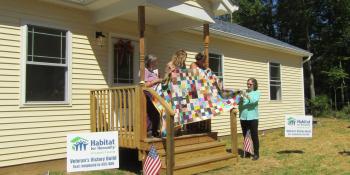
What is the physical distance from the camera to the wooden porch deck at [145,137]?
22.3 ft

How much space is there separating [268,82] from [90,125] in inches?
318

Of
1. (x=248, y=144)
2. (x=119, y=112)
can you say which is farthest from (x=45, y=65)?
(x=248, y=144)

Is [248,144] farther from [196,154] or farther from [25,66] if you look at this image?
[25,66]

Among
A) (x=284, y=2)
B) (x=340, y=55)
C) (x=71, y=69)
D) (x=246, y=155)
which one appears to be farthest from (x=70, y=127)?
(x=284, y=2)

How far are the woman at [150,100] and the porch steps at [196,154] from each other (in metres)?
0.46

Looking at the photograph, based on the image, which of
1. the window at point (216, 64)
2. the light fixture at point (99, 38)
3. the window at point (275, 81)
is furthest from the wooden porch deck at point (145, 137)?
the window at point (275, 81)

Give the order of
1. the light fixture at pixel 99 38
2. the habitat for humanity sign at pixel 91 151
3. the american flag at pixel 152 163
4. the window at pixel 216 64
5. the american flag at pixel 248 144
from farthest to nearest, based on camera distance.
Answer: the window at pixel 216 64, the american flag at pixel 248 144, the light fixture at pixel 99 38, the american flag at pixel 152 163, the habitat for humanity sign at pixel 91 151

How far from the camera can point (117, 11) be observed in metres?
7.67

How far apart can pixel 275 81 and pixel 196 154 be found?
26.1ft

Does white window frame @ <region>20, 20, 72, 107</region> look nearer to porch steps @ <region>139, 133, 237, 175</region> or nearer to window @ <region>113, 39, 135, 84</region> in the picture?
window @ <region>113, 39, 135, 84</region>

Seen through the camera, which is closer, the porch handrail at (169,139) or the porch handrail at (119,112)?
the porch handrail at (169,139)

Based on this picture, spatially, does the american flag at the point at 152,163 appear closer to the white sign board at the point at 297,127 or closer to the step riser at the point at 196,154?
the step riser at the point at 196,154

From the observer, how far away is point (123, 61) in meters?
8.88

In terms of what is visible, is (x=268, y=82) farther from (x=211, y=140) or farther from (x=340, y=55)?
(x=340, y=55)
